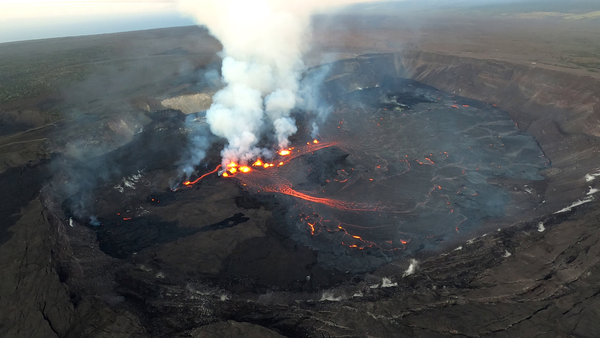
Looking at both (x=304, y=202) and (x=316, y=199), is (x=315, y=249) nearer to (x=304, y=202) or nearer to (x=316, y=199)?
(x=304, y=202)

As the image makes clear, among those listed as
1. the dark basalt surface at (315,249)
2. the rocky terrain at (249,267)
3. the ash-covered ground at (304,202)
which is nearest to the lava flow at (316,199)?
the ash-covered ground at (304,202)

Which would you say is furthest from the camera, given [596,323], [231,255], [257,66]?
[257,66]

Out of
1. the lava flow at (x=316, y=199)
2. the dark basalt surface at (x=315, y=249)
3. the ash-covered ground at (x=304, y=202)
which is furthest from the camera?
the lava flow at (x=316, y=199)

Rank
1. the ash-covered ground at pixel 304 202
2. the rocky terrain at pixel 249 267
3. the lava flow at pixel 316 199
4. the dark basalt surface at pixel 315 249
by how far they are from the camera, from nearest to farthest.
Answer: the rocky terrain at pixel 249 267 → the dark basalt surface at pixel 315 249 → the ash-covered ground at pixel 304 202 → the lava flow at pixel 316 199

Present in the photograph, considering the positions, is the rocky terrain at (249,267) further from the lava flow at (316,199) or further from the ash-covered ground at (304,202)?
the lava flow at (316,199)

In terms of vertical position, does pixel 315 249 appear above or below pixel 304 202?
below

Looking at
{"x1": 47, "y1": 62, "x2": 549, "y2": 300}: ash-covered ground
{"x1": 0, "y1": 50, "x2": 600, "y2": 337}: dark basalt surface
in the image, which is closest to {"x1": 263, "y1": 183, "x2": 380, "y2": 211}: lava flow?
{"x1": 47, "y1": 62, "x2": 549, "y2": 300}: ash-covered ground

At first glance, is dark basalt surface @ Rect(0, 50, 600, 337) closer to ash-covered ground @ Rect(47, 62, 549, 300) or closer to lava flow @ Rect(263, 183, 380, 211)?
ash-covered ground @ Rect(47, 62, 549, 300)

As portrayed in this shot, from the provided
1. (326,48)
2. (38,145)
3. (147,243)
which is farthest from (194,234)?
(326,48)

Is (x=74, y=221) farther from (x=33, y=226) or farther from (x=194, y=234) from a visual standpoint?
(x=194, y=234)

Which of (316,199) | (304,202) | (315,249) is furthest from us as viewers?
(316,199)

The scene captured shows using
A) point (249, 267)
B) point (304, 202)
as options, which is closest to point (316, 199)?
point (304, 202)
